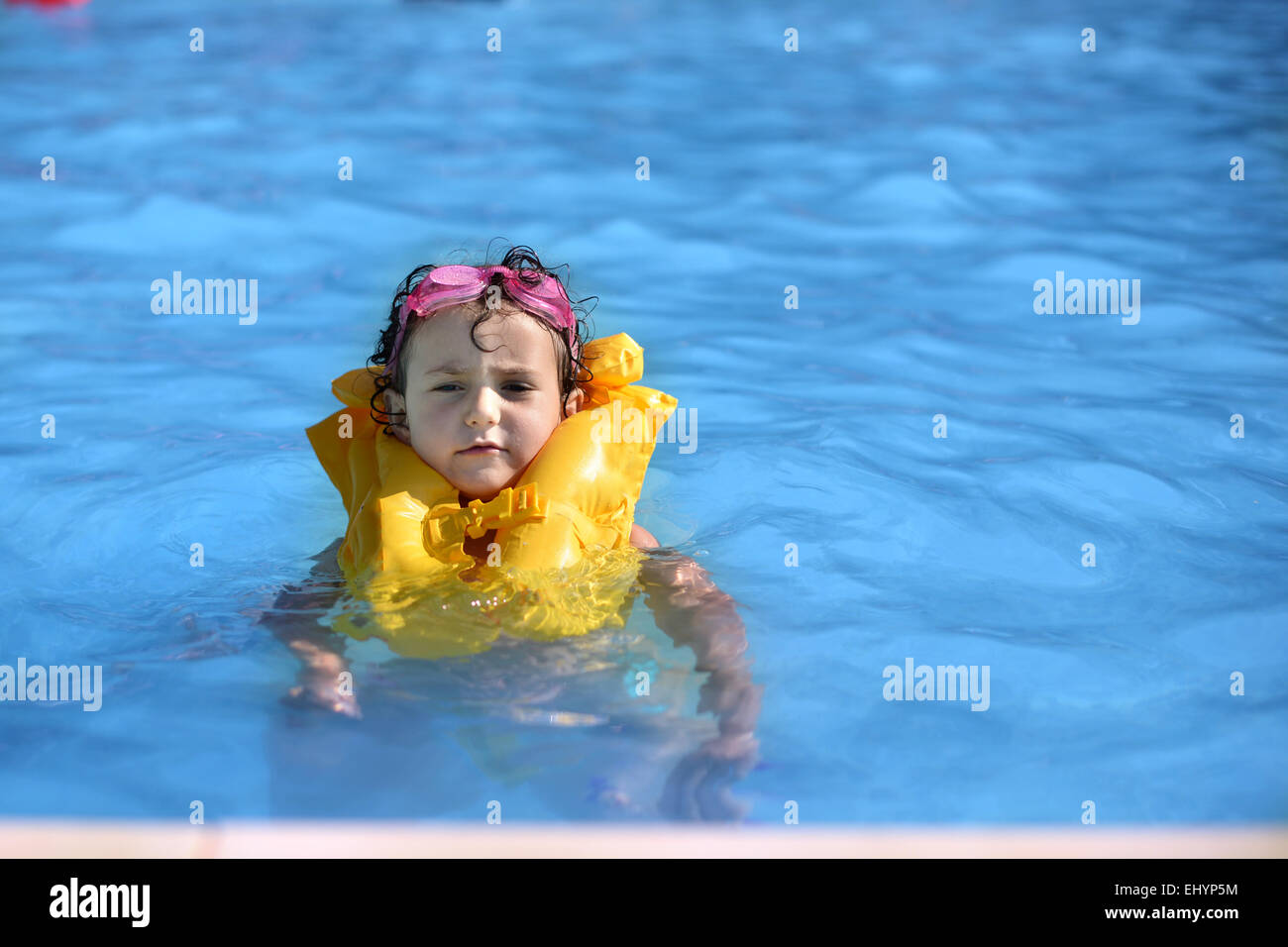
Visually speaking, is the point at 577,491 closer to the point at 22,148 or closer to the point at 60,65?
the point at 22,148

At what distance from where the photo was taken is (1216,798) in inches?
113

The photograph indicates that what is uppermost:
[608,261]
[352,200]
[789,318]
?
[352,200]

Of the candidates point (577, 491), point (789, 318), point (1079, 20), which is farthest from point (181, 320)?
point (1079, 20)

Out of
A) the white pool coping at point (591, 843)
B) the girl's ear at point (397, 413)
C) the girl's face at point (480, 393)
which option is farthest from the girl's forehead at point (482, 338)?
the white pool coping at point (591, 843)

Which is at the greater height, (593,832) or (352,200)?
(352,200)

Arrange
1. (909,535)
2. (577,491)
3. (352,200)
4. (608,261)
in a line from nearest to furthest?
(577,491) < (909,535) < (608,261) < (352,200)

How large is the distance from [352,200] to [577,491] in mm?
4602

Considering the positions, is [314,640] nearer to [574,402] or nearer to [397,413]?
[397,413]

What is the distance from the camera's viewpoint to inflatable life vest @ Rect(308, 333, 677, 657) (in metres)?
3.19

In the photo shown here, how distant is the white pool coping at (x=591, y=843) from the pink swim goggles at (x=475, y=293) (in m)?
1.81

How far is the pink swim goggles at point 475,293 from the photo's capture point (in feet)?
10.9

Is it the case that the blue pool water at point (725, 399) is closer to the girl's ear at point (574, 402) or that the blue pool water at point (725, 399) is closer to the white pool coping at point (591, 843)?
the girl's ear at point (574, 402)

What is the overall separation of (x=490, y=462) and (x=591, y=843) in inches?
70.0

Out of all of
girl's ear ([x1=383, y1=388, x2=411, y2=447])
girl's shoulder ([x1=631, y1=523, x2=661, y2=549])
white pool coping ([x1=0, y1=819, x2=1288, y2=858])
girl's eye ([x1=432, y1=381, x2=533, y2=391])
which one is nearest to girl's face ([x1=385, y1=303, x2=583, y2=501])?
girl's eye ([x1=432, y1=381, x2=533, y2=391])
